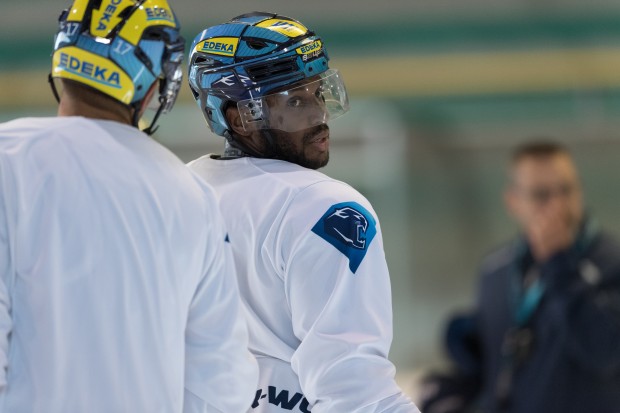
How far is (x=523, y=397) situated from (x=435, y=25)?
3286 millimetres

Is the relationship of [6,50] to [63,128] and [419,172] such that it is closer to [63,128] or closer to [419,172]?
[419,172]

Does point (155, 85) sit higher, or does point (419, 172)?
point (155, 85)

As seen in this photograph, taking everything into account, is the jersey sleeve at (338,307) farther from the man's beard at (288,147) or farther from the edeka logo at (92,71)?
the edeka logo at (92,71)

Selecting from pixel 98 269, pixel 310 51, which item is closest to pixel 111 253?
pixel 98 269

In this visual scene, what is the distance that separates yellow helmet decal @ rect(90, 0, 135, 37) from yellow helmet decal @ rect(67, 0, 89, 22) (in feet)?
0.07

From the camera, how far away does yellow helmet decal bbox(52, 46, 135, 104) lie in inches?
67.3

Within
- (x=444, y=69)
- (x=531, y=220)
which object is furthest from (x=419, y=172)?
(x=531, y=220)

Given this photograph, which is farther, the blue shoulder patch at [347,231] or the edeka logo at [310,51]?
the edeka logo at [310,51]

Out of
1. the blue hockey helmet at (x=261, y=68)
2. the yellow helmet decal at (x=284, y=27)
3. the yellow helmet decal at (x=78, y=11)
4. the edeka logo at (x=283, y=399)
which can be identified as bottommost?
the edeka logo at (x=283, y=399)

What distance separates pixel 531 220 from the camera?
3.66 m

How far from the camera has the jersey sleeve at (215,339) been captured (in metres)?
1.77

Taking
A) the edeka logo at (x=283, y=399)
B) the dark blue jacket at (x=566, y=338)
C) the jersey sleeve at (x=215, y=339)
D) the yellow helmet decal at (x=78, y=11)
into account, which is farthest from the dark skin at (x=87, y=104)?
the dark blue jacket at (x=566, y=338)

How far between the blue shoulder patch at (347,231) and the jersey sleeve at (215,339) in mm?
178

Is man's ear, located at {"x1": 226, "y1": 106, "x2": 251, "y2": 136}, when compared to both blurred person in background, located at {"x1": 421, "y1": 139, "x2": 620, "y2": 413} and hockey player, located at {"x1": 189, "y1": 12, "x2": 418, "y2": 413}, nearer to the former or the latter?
hockey player, located at {"x1": 189, "y1": 12, "x2": 418, "y2": 413}
